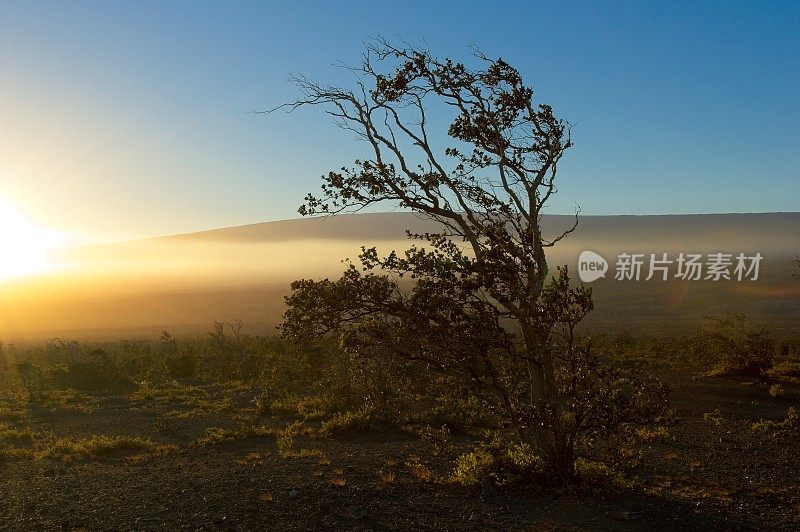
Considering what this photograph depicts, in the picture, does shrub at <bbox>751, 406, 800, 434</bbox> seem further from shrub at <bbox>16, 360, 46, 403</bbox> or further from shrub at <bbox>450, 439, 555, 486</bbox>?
shrub at <bbox>16, 360, 46, 403</bbox>

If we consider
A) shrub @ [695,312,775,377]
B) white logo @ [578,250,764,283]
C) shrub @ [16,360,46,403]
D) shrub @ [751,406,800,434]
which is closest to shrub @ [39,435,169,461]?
shrub @ [16,360,46,403]

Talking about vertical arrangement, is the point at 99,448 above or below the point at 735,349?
below

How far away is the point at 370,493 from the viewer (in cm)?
792

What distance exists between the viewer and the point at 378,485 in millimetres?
8305

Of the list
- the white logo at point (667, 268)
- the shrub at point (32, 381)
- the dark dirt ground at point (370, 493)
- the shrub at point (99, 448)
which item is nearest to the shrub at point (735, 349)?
the dark dirt ground at point (370, 493)

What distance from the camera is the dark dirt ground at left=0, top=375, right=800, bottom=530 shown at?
7055 mm

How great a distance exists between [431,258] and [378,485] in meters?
2.80

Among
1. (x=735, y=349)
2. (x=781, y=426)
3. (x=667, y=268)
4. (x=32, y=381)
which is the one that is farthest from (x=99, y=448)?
(x=667, y=268)

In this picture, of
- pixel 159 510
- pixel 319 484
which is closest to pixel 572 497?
pixel 319 484

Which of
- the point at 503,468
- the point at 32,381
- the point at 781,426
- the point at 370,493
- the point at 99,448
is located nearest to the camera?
the point at 370,493

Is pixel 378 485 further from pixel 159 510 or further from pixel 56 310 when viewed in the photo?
pixel 56 310

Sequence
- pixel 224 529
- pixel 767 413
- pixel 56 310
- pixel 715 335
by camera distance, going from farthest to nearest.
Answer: pixel 56 310, pixel 715 335, pixel 767 413, pixel 224 529

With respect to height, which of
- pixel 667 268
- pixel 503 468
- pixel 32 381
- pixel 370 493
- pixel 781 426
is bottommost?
pixel 32 381

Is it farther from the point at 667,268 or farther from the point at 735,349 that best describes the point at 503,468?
the point at 667,268
